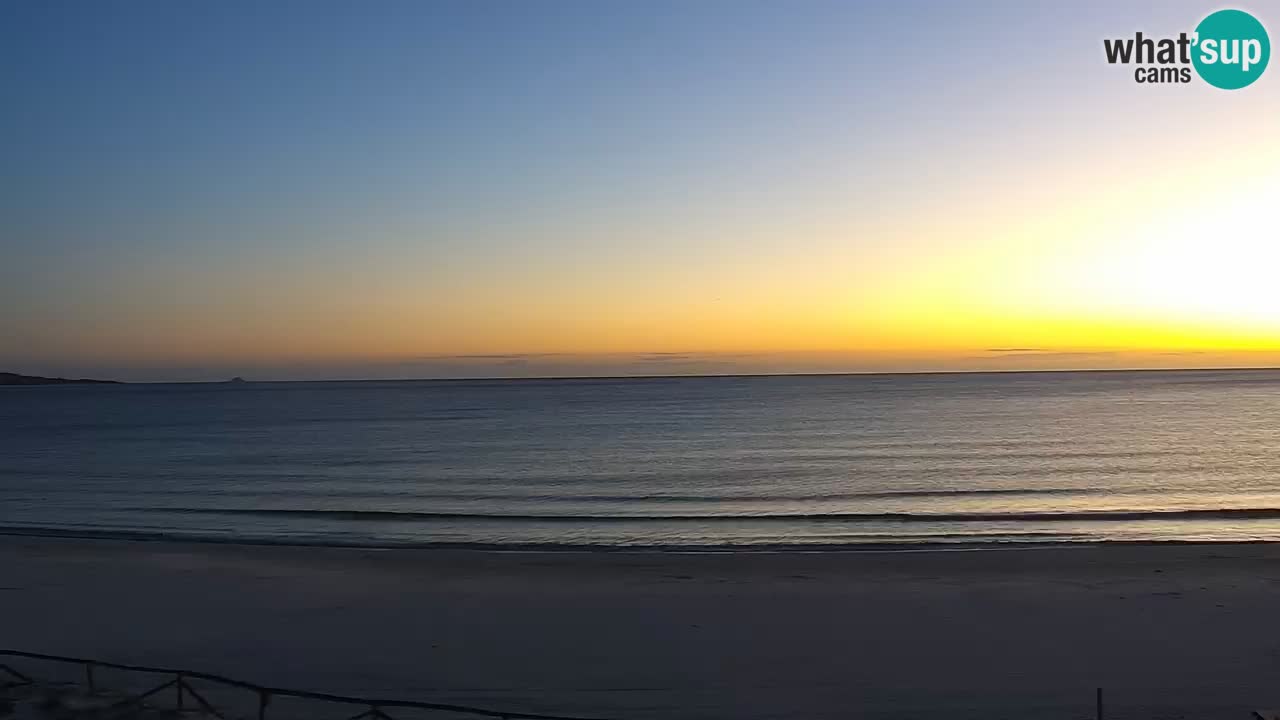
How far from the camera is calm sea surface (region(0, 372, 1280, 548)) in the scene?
28.8 metres

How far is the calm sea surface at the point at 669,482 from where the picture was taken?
28797 millimetres

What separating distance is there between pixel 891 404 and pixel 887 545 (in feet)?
300

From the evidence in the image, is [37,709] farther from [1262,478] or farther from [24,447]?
[24,447]

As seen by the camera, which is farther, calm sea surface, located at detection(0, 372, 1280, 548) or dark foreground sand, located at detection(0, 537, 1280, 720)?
calm sea surface, located at detection(0, 372, 1280, 548)

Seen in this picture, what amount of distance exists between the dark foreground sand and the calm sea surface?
4.87 m

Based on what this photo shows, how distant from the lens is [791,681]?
529 inches

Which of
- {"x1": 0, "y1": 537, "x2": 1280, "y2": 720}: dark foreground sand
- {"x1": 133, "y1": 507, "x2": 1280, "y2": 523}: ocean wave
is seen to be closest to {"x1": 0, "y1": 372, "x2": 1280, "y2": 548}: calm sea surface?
{"x1": 133, "y1": 507, "x2": 1280, "y2": 523}: ocean wave

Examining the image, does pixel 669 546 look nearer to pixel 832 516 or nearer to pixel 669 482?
pixel 832 516

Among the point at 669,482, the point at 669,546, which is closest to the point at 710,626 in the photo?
the point at 669,546

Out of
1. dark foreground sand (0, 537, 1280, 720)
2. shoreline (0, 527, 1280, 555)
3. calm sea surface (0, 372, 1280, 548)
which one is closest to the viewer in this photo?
dark foreground sand (0, 537, 1280, 720)

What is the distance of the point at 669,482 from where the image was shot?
41.2 metres

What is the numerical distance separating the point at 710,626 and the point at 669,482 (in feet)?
81.7

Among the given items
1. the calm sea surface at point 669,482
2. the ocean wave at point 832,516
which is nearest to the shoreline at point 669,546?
the calm sea surface at point 669,482

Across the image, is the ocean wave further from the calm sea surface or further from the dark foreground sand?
the dark foreground sand
